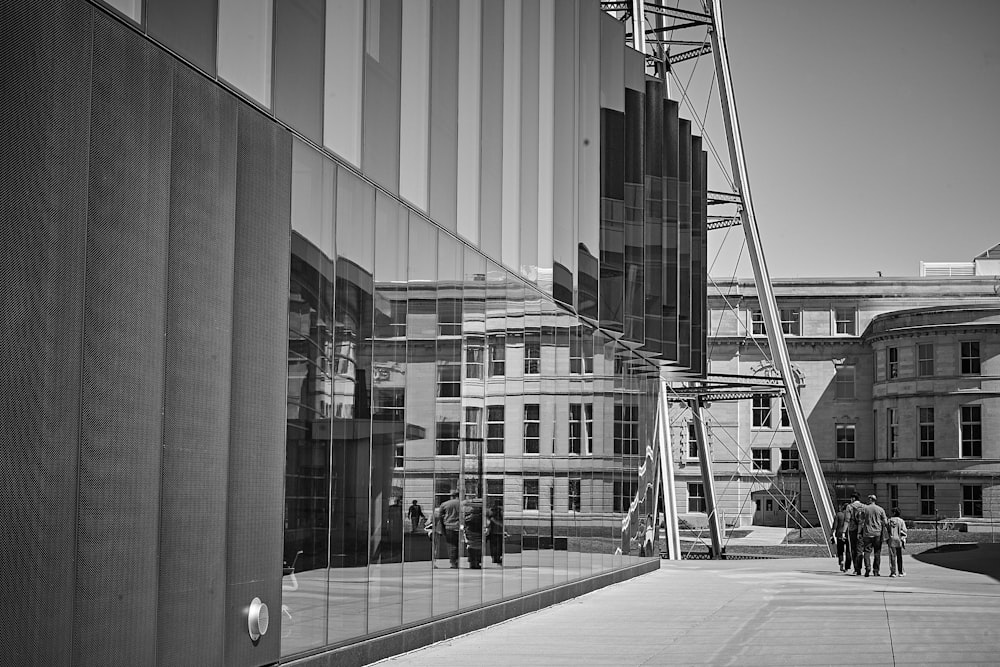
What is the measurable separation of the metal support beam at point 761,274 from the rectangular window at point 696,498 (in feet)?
116

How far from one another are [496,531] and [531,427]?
8.15 ft

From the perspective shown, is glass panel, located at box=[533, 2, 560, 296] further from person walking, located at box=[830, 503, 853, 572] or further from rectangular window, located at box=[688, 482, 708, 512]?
rectangular window, located at box=[688, 482, 708, 512]

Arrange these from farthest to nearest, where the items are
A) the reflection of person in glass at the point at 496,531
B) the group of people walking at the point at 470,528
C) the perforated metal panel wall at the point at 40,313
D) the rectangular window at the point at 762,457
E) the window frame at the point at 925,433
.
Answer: the rectangular window at the point at 762,457 → the window frame at the point at 925,433 → the reflection of person in glass at the point at 496,531 → the group of people walking at the point at 470,528 → the perforated metal panel wall at the point at 40,313

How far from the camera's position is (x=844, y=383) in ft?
275

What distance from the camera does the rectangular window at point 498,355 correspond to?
1789 cm

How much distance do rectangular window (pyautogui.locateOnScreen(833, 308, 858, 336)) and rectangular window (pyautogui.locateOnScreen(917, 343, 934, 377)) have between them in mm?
7472

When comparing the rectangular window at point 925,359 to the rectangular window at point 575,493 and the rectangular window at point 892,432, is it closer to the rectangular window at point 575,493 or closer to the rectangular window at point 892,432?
the rectangular window at point 892,432

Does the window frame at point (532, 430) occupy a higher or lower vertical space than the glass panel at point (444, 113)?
lower

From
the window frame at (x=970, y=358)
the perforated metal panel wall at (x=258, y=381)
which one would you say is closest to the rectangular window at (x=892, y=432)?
the window frame at (x=970, y=358)

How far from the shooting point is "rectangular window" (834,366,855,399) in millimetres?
83500

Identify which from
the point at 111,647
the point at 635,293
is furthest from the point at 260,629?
the point at 635,293

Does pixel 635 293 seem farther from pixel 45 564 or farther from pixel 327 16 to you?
pixel 45 564

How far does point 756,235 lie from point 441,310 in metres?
29.1

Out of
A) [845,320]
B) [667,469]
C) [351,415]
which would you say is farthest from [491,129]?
[845,320]
